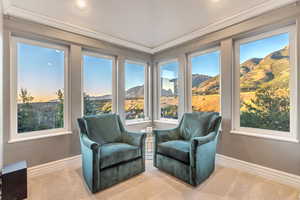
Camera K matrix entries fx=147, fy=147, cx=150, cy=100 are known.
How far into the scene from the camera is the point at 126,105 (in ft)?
12.4

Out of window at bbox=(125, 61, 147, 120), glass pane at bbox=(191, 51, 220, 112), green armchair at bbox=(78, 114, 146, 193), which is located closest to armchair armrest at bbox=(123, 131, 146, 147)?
green armchair at bbox=(78, 114, 146, 193)

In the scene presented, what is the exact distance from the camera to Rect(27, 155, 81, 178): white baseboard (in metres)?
2.33

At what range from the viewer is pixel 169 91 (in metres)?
3.97

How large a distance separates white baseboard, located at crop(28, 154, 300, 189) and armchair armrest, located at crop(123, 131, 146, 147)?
1.02m

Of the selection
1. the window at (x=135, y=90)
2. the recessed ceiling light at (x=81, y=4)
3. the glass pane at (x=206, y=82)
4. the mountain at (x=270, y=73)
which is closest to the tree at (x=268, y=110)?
the mountain at (x=270, y=73)

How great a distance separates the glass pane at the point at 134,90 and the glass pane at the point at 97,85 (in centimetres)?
49

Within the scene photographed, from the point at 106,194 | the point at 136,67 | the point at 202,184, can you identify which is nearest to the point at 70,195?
the point at 106,194

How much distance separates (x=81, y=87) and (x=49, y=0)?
145 centimetres

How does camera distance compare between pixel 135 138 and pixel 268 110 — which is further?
pixel 135 138

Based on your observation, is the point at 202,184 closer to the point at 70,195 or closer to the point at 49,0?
the point at 70,195

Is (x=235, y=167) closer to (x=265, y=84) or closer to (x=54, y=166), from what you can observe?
(x=265, y=84)

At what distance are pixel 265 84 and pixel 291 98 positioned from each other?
399 mm

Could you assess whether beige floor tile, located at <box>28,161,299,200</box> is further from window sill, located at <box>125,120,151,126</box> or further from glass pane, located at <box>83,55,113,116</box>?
window sill, located at <box>125,120,151,126</box>

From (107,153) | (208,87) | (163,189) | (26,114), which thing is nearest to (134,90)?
(208,87)
